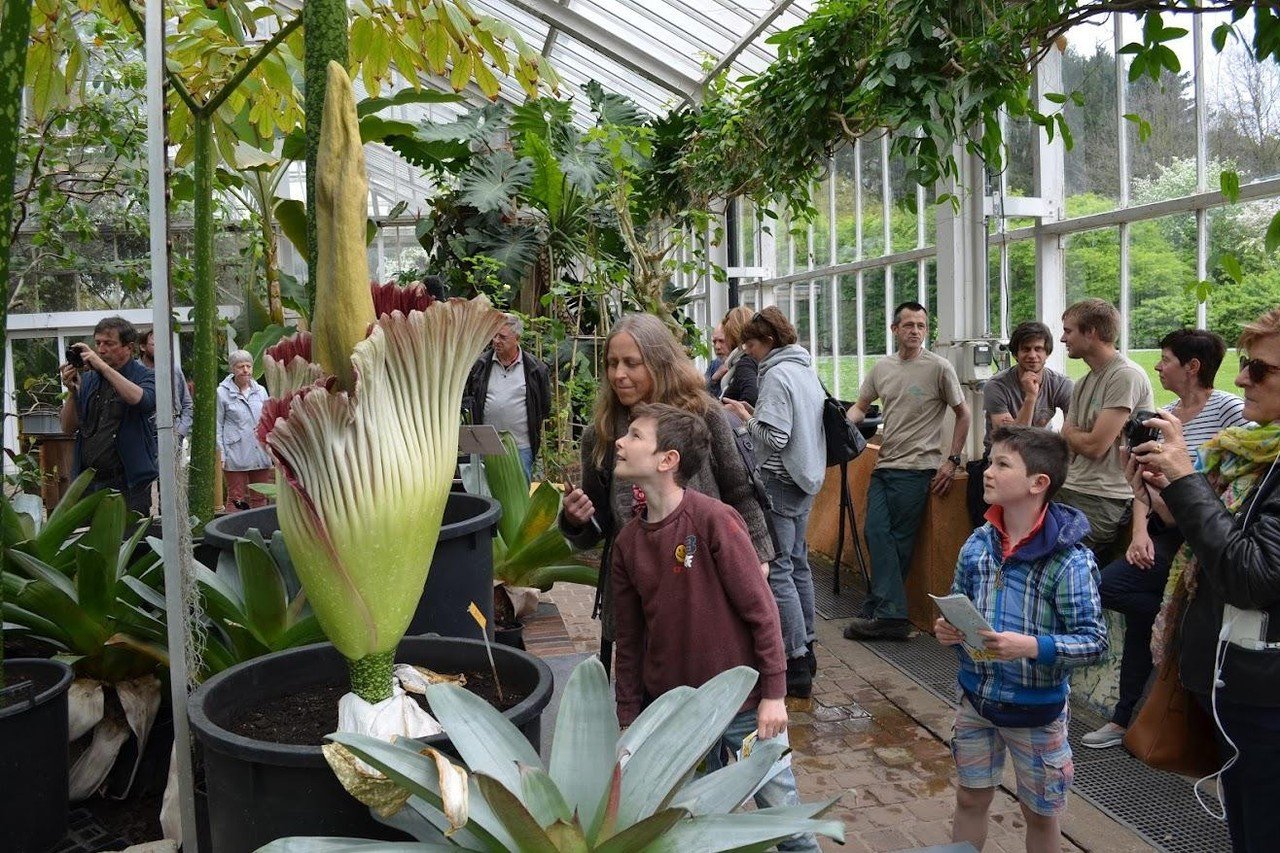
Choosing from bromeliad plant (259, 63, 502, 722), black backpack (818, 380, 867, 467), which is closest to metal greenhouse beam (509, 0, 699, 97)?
black backpack (818, 380, 867, 467)

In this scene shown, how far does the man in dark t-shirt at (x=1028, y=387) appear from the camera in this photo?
3861 mm

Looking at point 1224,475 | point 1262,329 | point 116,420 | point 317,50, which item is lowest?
point 1224,475

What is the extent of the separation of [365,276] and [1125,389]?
2.77 metres

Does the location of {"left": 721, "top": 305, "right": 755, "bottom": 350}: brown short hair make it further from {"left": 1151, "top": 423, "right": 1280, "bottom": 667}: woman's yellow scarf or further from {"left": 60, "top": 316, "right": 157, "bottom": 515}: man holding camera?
{"left": 1151, "top": 423, "right": 1280, "bottom": 667}: woman's yellow scarf

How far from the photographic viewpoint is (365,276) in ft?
4.11

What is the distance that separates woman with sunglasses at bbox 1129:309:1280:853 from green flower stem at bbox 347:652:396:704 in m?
1.36

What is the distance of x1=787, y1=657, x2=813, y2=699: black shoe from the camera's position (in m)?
3.52

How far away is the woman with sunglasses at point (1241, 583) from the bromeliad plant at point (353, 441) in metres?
1.31

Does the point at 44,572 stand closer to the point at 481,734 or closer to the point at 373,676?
the point at 373,676

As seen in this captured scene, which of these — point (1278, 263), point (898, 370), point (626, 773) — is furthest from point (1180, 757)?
point (898, 370)

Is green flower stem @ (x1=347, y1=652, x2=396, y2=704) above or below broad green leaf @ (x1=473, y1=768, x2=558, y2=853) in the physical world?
above

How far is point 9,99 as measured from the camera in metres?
1.53

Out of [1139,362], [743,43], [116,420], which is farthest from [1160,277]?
[743,43]

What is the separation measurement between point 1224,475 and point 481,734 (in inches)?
58.3
